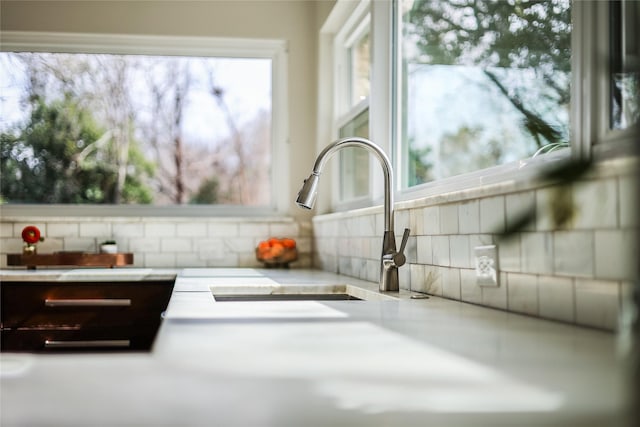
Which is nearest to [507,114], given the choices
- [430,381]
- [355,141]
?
[355,141]

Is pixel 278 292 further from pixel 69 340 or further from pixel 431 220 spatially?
pixel 69 340

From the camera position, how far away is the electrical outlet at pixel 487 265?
1.63 meters

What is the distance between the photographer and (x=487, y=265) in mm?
1673

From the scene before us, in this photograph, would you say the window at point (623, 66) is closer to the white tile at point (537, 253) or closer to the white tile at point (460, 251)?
the white tile at point (537, 253)

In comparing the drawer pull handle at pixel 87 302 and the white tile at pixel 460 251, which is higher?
the white tile at pixel 460 251

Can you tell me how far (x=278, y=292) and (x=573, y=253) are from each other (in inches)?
55.2

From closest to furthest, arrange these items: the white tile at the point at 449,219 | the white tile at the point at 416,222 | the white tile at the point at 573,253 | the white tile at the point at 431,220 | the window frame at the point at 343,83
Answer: the white tile at the point at 573,253 → the white tile at the point at 449,219 → the white tile at the point at 431,220 → the white tile at the point at 416,222 → the window frame at the point at 343,83

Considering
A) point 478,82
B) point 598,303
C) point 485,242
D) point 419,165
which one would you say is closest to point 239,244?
point 419,165

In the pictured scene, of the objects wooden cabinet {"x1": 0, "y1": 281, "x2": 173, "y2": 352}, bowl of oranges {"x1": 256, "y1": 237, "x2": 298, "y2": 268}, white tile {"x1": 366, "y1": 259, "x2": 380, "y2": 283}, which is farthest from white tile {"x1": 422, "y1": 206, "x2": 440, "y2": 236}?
bowl of oranges {"x1": 256, "y1": 237, "x2": 298, "y2": 268}

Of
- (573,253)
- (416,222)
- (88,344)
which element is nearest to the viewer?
(573,253)

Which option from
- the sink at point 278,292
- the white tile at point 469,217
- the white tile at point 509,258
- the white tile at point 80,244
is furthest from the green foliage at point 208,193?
the white tile at point 509,258

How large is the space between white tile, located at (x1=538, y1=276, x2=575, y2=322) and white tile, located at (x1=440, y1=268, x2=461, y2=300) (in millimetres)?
476

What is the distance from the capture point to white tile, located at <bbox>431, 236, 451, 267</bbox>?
1.96 meters

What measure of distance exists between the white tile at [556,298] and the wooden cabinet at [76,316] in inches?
83.1
